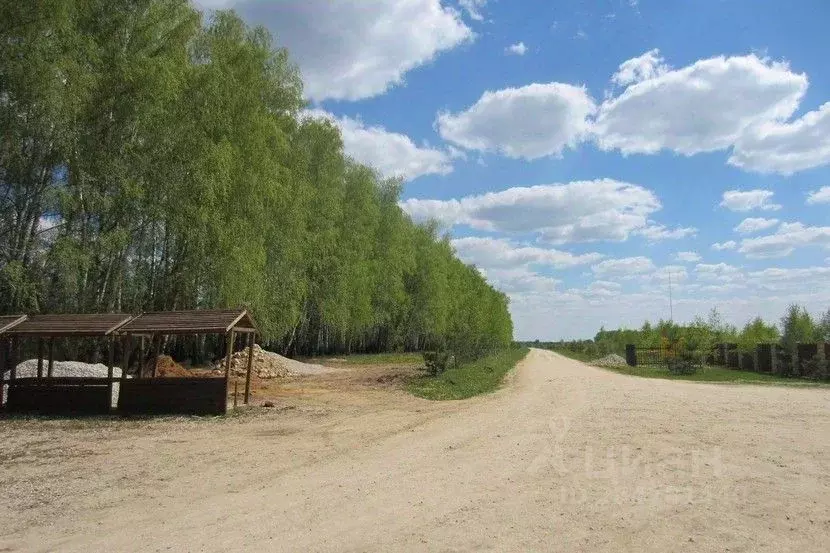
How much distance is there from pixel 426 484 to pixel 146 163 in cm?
1620

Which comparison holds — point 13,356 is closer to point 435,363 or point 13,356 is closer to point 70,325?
point 70,325

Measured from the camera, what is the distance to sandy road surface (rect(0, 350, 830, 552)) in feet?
18.9

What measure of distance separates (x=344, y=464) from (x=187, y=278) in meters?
14.6

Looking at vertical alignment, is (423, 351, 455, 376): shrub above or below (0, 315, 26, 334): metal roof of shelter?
below

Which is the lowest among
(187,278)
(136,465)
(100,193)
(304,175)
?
(136,465)

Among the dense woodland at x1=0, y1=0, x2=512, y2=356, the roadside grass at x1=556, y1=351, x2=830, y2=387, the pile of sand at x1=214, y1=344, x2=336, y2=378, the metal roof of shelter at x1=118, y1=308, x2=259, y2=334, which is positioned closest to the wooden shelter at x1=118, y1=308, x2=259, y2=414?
the metal roof of shelter at x1=118, y1=308, x2=259, y2=334

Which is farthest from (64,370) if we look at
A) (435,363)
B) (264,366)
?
(435,363)

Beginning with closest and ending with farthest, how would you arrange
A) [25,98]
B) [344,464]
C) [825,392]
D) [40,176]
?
[344,464]
[25,98]
[40,176]
[825,392]

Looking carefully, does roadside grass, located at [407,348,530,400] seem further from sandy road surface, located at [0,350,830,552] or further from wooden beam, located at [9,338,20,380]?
wooden beam, located at [9,338,20,380]

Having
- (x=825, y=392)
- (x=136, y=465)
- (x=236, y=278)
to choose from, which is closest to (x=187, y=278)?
(x=236, y=278)

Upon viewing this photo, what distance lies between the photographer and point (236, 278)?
21.6 metres

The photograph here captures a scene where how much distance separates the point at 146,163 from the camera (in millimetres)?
19625

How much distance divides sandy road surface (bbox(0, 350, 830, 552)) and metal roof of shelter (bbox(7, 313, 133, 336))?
239 cm

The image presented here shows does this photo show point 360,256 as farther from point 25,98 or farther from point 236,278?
point 25,98
